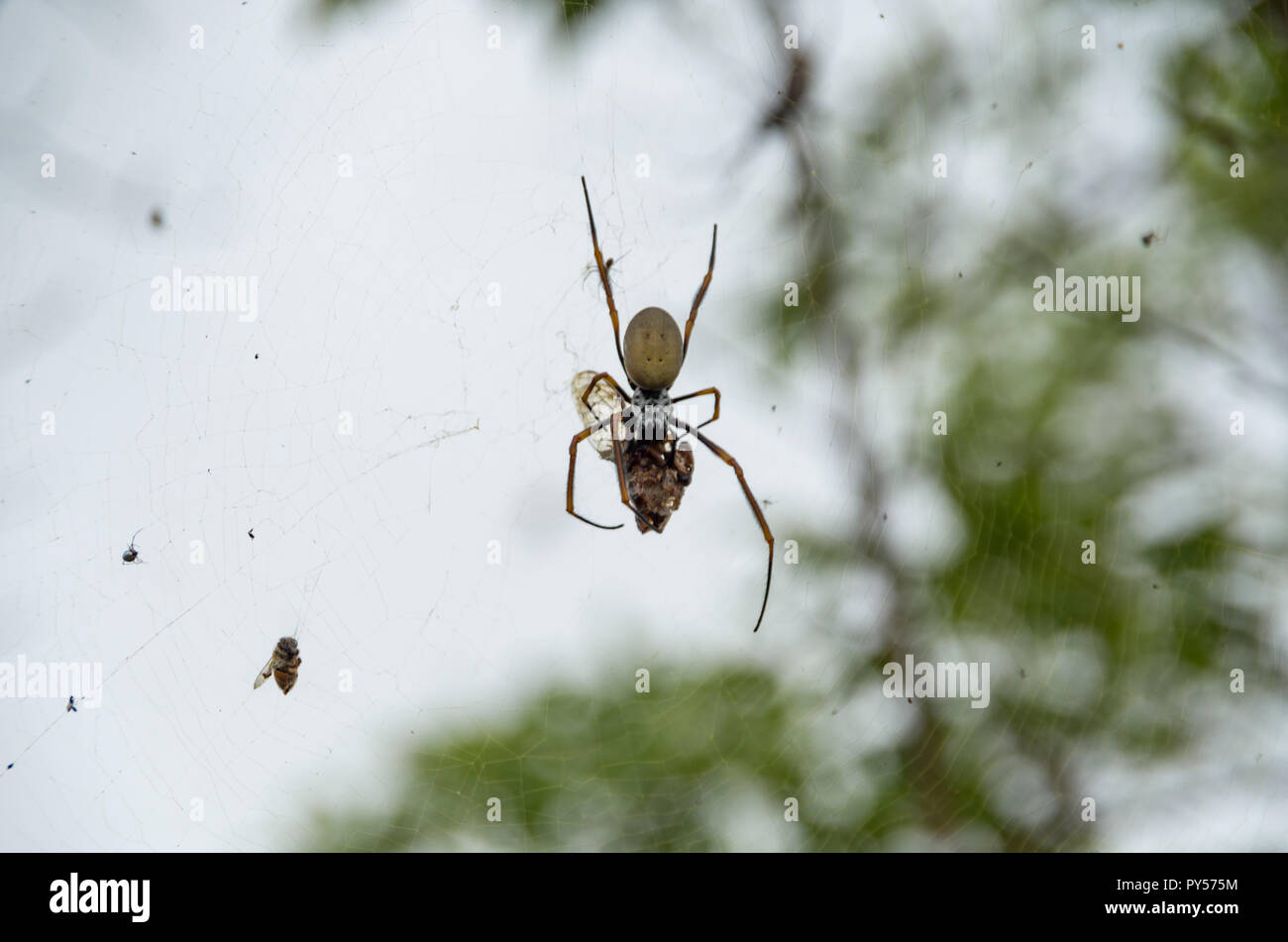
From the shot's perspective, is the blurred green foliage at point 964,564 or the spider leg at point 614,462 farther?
the blurred green foliage at point 964,564

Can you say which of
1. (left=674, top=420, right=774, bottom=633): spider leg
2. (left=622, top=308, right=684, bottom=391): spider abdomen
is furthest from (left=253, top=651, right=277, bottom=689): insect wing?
(left=674, top=420, right=774, bottom=633): spider leg

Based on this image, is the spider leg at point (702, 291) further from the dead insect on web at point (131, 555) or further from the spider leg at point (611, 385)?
the dead insect on web at point (131, 555)

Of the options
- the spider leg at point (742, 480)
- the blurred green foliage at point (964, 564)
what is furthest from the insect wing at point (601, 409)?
the blurred green foliage at point (964, 564)

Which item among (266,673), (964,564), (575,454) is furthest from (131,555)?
(964,564)

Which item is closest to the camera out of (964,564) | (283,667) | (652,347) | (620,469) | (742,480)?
(652,347)

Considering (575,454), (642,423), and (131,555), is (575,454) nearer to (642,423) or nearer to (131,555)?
(642,423)

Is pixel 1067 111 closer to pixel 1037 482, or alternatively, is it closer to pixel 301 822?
pixel 1037 482
